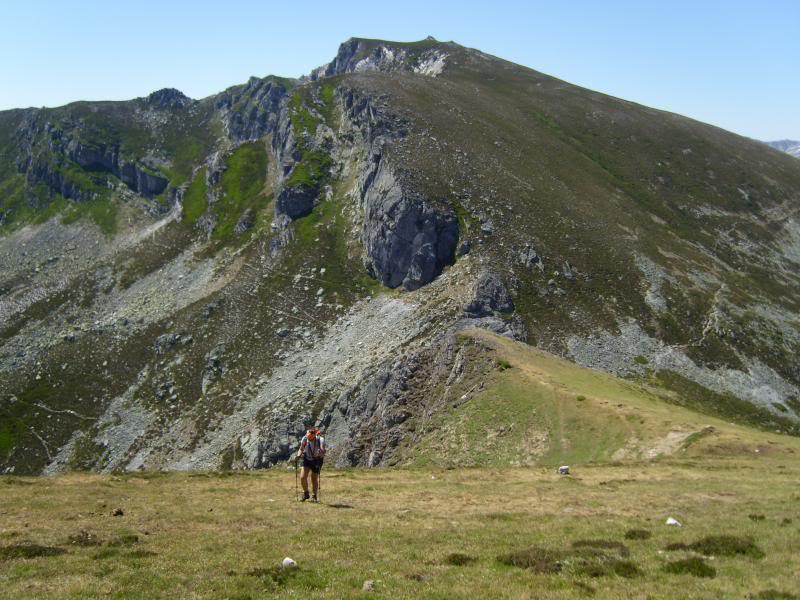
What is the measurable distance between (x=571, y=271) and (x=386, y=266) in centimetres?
3508

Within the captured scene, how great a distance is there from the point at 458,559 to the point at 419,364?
58.3 metres

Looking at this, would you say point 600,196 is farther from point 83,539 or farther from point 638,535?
point 83,539

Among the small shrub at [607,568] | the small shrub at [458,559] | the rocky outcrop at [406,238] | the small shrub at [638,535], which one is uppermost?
the rocky outcrop at [406,238]

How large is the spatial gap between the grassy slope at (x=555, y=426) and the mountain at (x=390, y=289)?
1.24 metres

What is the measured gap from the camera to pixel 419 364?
249 feet

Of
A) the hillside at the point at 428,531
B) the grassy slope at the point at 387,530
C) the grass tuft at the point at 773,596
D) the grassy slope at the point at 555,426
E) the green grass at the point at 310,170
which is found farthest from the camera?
the green grass at the point at 310,170

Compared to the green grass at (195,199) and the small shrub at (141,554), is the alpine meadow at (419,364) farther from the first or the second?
the green grass at (195,199)

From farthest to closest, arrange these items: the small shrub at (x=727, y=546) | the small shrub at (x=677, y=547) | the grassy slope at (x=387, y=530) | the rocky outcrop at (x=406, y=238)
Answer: the rocky outcrop at (x=406, y=238), the small shrub at (x=677, y=547), the small shrub at (x=727, y=546), the grassy slope at (x=387, y=530)

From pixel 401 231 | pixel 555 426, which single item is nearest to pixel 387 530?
pixel 555 426

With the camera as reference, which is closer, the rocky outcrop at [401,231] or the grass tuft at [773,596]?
the grass tuft at [773,596]

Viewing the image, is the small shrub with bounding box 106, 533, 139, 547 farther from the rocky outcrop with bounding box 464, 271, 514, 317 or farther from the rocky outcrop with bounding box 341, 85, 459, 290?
the rocky outcrop with bounding box 341, 85, 459, 290

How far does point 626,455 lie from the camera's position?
48.0m

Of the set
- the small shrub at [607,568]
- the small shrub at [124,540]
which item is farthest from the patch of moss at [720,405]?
the small shrub at [124,540]

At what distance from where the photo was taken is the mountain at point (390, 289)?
85.7m
